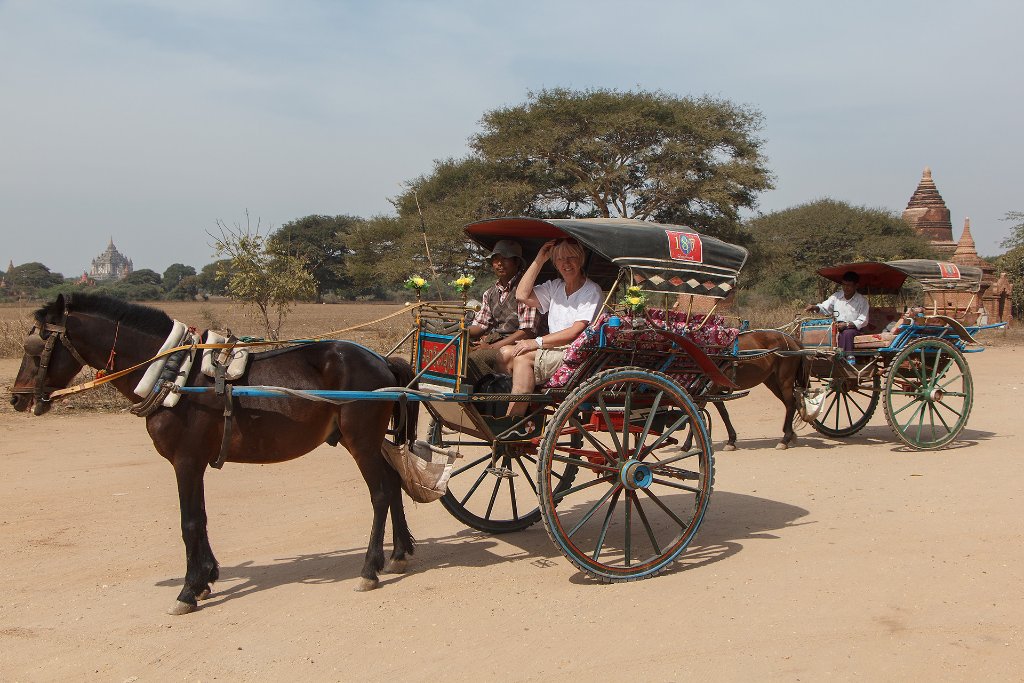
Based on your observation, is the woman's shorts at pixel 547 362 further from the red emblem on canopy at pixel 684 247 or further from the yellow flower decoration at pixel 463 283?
the red emblem on canopy at pixel 684 247

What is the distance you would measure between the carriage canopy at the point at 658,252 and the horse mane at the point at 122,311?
90.2 inches

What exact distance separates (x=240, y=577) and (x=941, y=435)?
934cm

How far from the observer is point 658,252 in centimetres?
570

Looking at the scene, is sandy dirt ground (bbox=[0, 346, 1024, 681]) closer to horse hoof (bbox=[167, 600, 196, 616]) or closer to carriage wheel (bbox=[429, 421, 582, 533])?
horse hoof (bbox=[167, 600, 196, 616])

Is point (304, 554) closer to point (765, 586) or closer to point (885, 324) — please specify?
point (765, 586)

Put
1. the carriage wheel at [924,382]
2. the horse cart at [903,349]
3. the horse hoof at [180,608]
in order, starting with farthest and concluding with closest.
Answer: the horse cart at [903,349]
the carriage wheel at [924,382]
the horse hoof at [180,608]

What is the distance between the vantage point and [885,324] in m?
11.2

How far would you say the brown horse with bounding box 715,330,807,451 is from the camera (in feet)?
34.3

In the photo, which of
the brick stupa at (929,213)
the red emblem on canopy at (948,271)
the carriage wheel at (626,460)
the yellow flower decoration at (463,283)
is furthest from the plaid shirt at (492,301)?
the brick stupa at (929,213)

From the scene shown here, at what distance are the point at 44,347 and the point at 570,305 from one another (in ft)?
11.2

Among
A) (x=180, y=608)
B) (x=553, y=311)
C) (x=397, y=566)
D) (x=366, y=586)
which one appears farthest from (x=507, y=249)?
(x=180, y=608)

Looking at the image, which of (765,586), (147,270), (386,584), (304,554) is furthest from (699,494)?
(147,270)

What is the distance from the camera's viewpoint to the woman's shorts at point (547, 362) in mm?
5895

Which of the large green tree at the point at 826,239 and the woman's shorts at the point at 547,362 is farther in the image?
the large green tree at the point at 826,239
